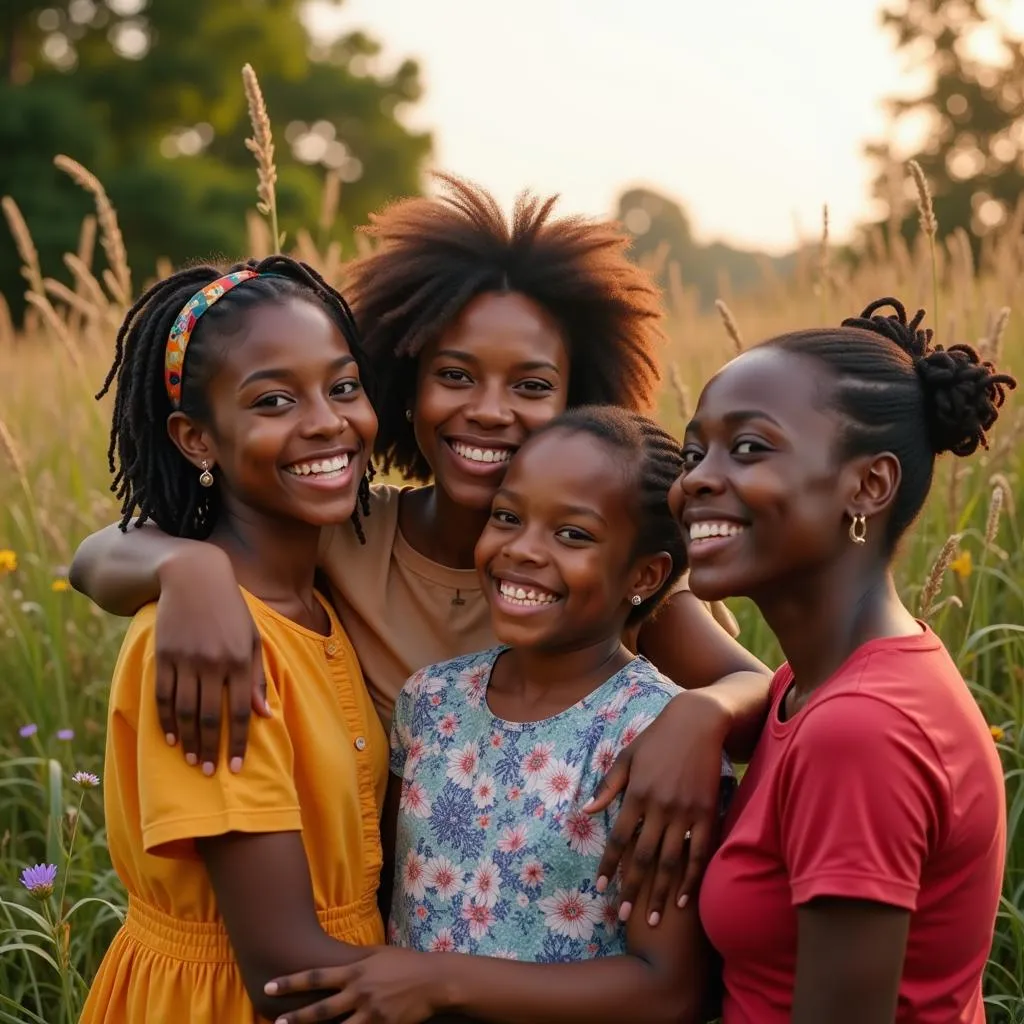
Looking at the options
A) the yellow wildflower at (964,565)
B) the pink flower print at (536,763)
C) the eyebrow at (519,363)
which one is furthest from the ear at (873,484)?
the yellow wildflower at (964,565)

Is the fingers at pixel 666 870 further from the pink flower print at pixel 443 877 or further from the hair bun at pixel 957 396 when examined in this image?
the hair bun at pixel 957 396

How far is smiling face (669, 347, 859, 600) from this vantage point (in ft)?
6.16

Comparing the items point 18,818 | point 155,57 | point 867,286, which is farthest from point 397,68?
point 18,818

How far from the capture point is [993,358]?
10.2 ft

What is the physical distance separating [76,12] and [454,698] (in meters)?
25.9

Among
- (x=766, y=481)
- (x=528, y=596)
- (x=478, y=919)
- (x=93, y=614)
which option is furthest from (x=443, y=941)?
(x=93, y=614)

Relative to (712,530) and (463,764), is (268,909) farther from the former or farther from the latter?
(712,530)

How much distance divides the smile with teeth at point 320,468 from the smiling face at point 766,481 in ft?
2.21

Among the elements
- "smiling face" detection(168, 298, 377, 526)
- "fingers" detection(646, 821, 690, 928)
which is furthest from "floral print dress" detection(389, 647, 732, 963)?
"smiling face" detection(168, 298, 377, 526)

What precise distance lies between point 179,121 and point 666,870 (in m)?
25.7

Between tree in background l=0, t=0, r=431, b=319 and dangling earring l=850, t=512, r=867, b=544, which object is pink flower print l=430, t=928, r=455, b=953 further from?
tree in background l=0, t=0, r=431, b=319

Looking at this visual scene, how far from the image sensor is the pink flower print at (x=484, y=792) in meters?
2.22

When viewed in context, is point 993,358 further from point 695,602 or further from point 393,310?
point 393,310

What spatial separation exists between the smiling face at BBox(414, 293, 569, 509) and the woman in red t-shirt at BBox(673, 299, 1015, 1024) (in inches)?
23.9
